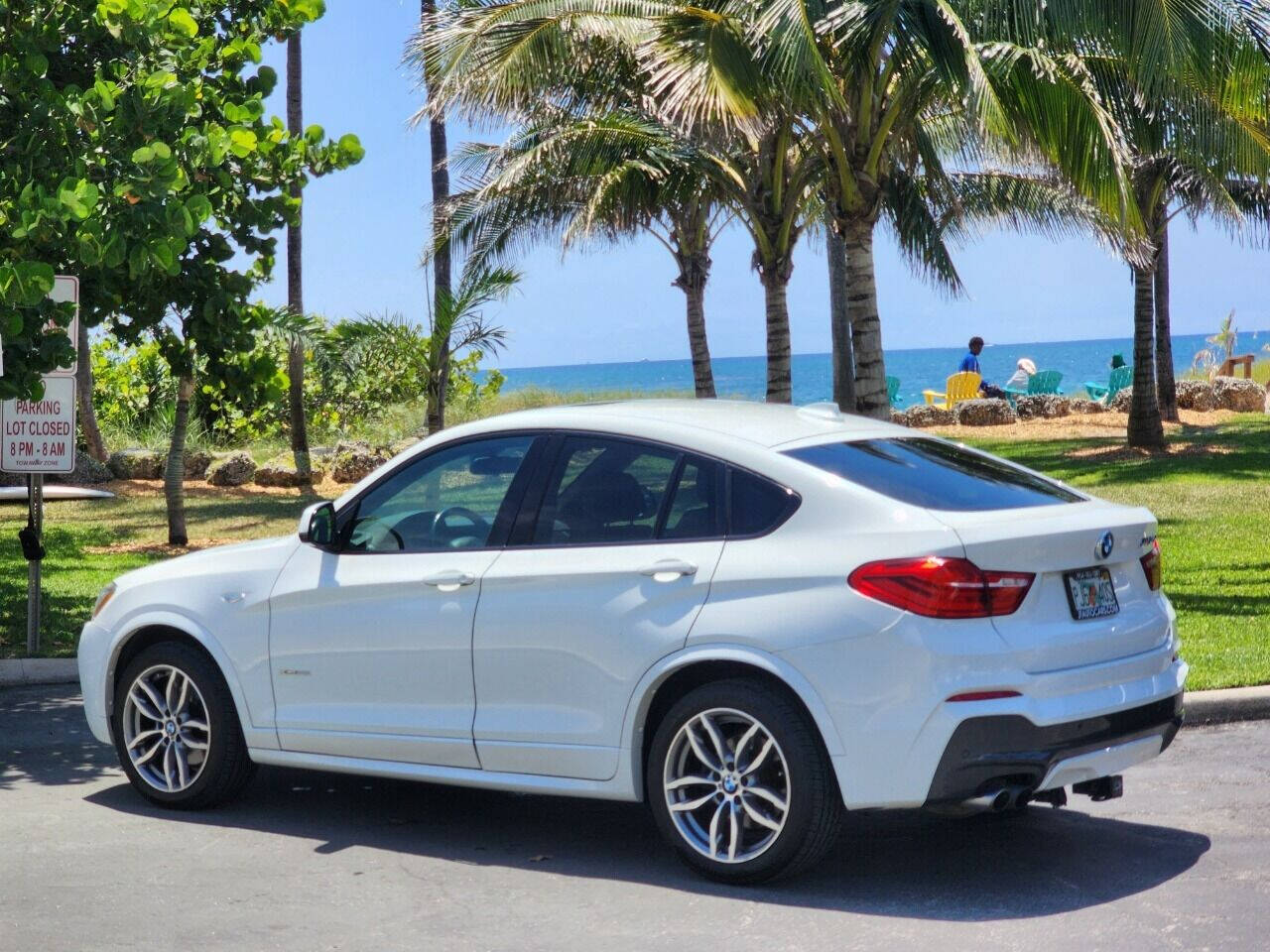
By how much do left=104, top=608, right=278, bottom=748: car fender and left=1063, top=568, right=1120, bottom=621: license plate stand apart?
124 inches

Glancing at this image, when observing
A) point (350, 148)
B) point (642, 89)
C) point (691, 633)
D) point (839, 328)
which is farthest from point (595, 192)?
point (691, 633)

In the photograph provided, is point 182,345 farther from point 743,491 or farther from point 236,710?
point 743,491

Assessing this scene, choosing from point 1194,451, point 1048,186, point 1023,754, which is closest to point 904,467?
point 1023,754

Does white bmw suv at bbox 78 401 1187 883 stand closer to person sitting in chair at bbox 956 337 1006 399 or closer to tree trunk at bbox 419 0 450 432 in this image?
tree trunk at bbox 419 0 450 432

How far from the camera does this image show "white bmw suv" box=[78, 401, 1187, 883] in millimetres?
5082

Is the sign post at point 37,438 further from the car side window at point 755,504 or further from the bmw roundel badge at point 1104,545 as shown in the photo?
the bmw roundel badge at point 1104,545

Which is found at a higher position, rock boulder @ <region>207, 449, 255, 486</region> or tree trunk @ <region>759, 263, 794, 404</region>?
tree trunk @ <region>759, 263, 794, 404</region>

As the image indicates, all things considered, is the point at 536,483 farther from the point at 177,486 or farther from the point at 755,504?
the point at 177,486

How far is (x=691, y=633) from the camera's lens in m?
5.36

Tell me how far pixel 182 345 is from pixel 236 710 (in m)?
6.95

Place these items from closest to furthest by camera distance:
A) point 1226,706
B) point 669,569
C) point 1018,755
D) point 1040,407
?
1. point 1018,755
2. point 669,569
3. point 1226,706
4. point 1040,407

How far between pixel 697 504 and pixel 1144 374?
61.9ft

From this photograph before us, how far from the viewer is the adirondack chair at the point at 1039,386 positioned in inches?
1356

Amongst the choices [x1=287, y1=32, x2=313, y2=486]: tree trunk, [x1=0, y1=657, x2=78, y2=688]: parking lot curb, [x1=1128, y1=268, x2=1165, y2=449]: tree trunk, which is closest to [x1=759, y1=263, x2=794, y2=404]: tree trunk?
[x1=1128, y1=268, x2=1165, y2=449]: tree trunk
